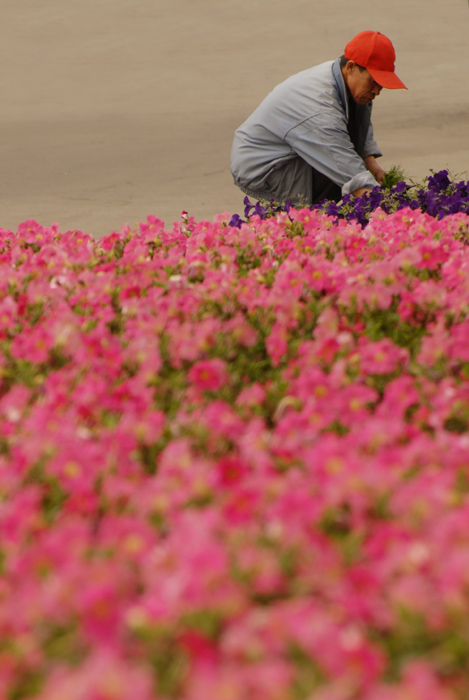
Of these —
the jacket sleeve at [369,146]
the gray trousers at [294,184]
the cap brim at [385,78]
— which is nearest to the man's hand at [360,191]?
the gray trousers at [294,184]

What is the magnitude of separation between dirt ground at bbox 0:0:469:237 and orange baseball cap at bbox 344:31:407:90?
4.56 meters

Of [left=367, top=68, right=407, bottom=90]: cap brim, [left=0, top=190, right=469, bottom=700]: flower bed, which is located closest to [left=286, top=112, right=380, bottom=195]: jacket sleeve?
[left=367, top=68, right=407, bottom=90]: cap brim

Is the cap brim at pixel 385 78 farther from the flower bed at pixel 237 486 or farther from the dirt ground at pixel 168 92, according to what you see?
the dirt ground at pixel 168 92

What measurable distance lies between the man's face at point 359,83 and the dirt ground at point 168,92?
14.4 feet

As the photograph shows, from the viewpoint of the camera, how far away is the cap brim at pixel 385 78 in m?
4.31

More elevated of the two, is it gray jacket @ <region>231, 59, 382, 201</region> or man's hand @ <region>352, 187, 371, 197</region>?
gray jacket @ <region>231, 59, 382, 201</region>

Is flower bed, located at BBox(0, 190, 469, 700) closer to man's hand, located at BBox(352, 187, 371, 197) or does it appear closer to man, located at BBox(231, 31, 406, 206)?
man's hand, located at BBox(352, 187, 371, 197)

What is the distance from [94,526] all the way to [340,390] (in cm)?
76

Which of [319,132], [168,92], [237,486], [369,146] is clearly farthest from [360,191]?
[168,92]

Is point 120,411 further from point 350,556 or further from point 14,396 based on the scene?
point 350,556

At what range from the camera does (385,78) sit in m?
4.39

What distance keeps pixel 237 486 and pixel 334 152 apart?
338 cm

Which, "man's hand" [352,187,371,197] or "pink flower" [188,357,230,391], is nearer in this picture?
"pink flower" [188,357,230,391]

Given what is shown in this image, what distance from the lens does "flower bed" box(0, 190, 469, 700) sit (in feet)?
3.73
